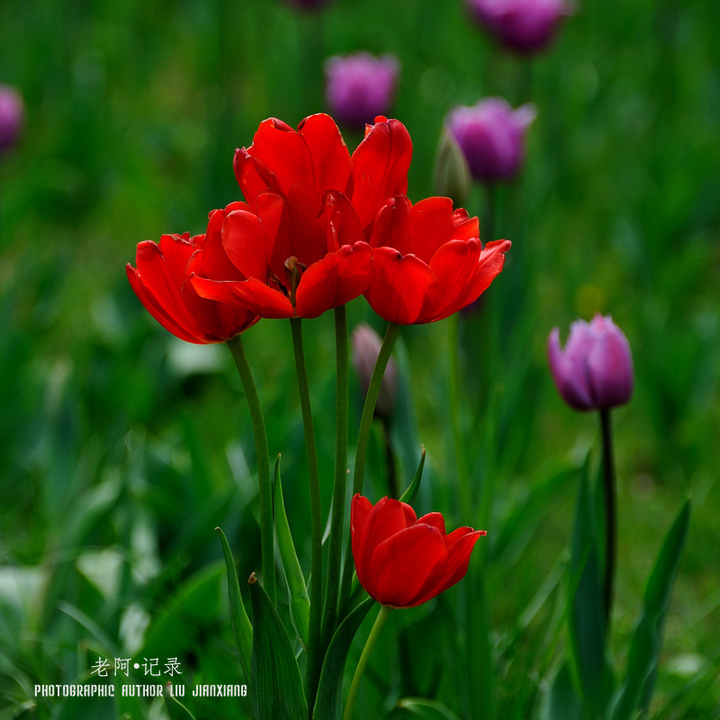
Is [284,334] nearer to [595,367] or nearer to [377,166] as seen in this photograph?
[595,367]

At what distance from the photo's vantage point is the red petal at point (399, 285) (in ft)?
1.81

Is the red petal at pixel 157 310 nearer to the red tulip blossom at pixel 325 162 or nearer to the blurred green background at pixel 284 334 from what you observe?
the red tulip blossom at pixel 325 162

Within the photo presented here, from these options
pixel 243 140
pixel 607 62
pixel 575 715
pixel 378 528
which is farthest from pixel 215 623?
pixel 607 62

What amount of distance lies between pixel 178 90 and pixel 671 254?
7.17ft

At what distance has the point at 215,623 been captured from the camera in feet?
3.55

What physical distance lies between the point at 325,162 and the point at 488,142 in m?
0.91

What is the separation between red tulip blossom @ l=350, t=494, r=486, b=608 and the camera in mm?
568

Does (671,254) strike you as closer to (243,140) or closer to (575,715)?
(243,140)

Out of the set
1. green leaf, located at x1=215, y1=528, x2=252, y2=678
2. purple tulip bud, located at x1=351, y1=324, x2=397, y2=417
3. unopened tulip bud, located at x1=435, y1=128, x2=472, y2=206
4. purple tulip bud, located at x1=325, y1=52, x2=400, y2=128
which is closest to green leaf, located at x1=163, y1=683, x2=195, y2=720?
green leaf, located at x1=215, y1=528, x2=252, y2=678

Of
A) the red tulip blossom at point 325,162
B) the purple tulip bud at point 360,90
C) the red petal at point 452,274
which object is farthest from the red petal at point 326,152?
the purple tulip bud at point 360,90

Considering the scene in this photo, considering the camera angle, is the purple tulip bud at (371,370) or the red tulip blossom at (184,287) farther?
the purple tulip bud at (371,370)

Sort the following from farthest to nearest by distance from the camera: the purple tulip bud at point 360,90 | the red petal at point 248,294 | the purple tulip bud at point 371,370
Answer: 1. the purple tulip bud at point 360,90
2. the purple tulip bud at point 371,370
3. the red petal at point 248,294

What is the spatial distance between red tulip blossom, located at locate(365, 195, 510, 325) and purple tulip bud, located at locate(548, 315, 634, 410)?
329mm

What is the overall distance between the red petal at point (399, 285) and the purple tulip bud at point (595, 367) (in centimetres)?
37
